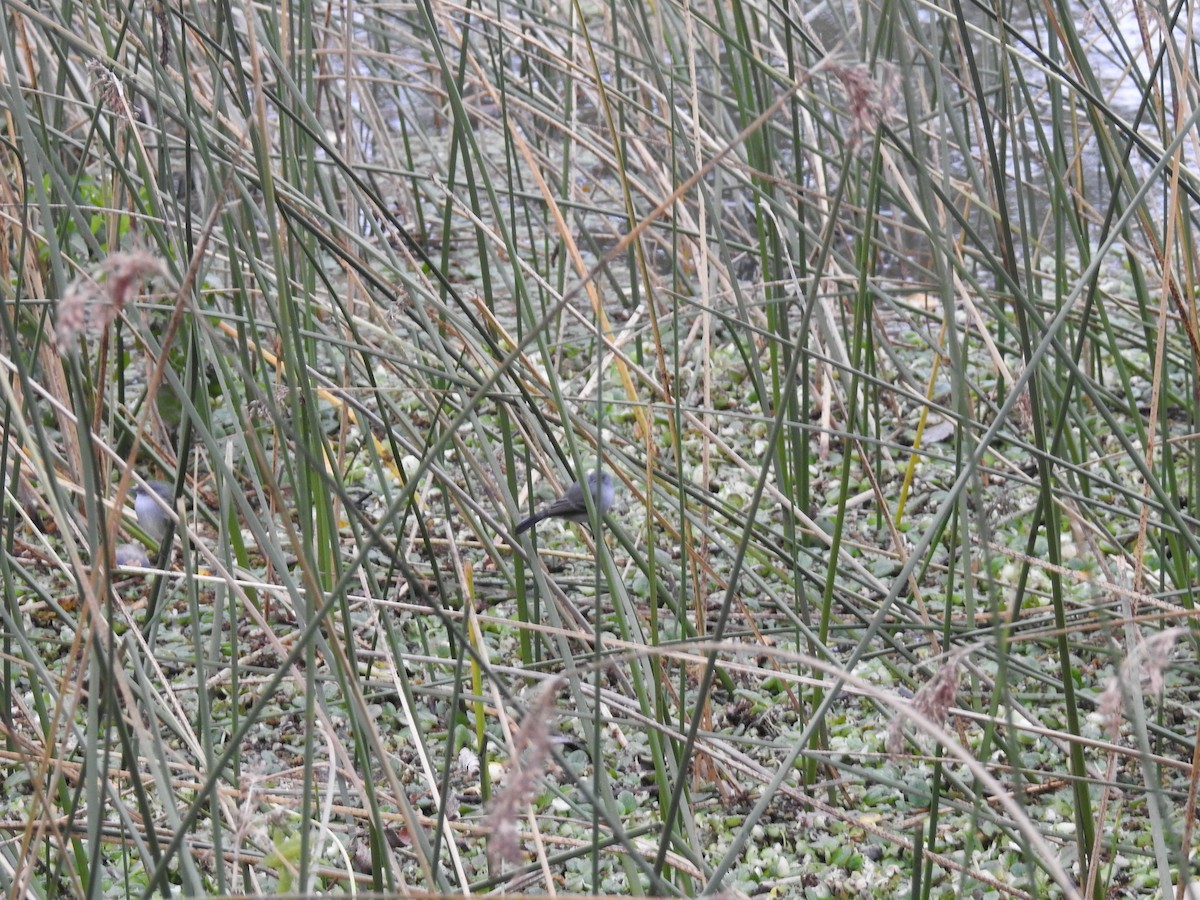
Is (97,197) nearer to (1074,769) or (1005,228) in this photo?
(1005,228)

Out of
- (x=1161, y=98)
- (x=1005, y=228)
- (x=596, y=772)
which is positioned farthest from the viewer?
(x=1161, y=98)

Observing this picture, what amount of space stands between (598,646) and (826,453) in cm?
164

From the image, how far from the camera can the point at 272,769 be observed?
1.63 meters

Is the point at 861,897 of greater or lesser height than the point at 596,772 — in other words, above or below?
below

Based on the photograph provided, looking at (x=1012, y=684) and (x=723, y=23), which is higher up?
(x=723, y=23)

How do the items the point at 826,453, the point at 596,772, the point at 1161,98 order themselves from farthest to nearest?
1. the point at 826,453
2. the point at 1161,98
3. the point at 596,772

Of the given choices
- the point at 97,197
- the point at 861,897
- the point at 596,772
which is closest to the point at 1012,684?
the point at 861,897

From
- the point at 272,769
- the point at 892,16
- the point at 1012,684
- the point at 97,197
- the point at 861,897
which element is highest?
the point at 892,16

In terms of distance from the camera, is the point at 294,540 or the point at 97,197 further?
the point at 97,197

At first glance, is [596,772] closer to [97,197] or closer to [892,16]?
[892,16]

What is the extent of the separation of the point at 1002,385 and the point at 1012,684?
2.18ft

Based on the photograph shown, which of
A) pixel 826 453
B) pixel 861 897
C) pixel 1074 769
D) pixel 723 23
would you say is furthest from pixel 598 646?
pixel 826 453

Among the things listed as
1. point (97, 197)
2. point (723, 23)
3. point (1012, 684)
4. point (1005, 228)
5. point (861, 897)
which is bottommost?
point (861, 897)

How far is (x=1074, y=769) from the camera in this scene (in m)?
1.11
